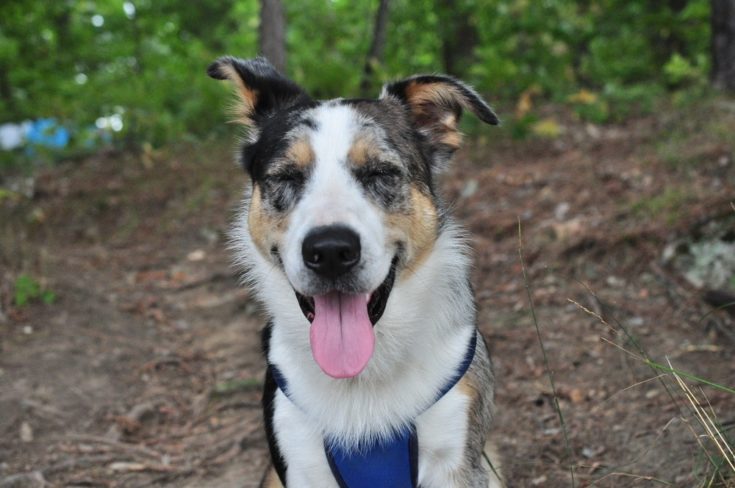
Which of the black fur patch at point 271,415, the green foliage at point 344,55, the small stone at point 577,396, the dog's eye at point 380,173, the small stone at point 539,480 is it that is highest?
the dog's eye at point 380,173

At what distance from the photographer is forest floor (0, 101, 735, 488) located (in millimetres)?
4441

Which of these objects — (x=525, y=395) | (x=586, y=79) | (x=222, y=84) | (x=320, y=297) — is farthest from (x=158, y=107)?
(x=320, y=297)

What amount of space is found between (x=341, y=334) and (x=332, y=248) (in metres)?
0.43

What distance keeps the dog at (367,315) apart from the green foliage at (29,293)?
360 centimetres

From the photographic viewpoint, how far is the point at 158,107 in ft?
38.3

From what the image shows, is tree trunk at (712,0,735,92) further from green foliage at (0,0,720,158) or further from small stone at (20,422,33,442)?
small stone at (20,422,33,442)

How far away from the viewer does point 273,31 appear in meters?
8.34

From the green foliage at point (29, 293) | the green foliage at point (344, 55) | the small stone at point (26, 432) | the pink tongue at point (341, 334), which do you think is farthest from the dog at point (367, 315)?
the green foliage at point (344, 55)

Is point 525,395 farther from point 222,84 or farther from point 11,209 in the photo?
point 222,84

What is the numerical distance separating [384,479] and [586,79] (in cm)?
1003

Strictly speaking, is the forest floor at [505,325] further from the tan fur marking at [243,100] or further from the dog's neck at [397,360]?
the tan fur marking at [243,100]

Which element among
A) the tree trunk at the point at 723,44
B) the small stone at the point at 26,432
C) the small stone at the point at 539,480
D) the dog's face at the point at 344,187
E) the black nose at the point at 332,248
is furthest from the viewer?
the tree trunk at the point at 723,44

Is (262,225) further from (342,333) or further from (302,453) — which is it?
(302,453)

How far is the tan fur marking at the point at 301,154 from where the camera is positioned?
327cm
